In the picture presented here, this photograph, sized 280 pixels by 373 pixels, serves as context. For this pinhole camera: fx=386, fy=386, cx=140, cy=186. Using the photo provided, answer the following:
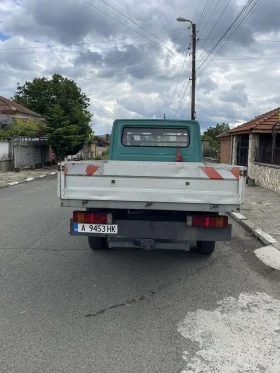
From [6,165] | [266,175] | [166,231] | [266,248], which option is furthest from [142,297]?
[6,165]

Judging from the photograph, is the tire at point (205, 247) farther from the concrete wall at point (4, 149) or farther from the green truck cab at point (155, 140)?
the concrete wall at point (4, 149)

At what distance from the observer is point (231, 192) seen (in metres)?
4.42

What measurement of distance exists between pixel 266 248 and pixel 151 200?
3.15m

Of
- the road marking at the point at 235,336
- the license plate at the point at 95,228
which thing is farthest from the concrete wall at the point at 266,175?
the license plate at the point at 95,228

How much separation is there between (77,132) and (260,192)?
66.6 feet

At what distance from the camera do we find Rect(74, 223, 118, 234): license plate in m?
4.74

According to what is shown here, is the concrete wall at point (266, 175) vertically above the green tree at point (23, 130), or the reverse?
the green tree at point (23, 130)

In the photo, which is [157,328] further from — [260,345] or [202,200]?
[202,200]

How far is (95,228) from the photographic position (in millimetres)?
4789

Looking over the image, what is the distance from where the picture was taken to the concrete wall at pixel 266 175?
14414mm

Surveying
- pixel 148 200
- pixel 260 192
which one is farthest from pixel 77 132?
pixel 148 200

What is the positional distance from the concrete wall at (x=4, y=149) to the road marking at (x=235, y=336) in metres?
22.5

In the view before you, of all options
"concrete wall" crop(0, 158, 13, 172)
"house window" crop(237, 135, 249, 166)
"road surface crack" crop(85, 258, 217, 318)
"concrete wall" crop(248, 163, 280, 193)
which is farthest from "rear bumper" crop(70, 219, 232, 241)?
"concrete wall" crop(0, 158, 13, 172)

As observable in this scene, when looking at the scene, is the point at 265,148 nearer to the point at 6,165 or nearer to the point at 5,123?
the point at 6,165
